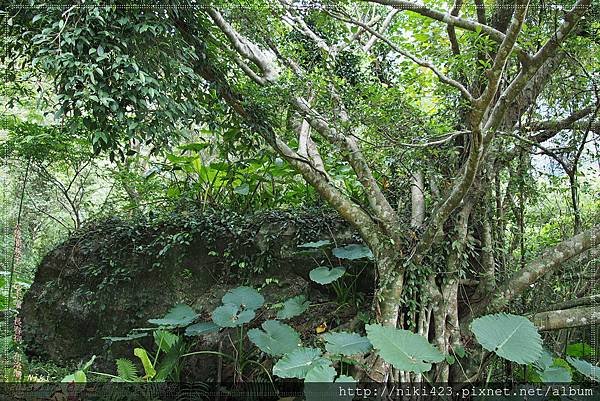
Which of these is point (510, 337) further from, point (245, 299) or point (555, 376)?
point (245, 299)

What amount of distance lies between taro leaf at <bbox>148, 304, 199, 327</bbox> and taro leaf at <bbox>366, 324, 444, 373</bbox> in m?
1.47

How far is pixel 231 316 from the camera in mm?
2971

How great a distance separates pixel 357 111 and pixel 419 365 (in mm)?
1680

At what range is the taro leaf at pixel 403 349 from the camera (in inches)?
87.5

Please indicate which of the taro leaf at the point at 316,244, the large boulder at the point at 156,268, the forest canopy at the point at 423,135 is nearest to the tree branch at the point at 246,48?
the forest canopy at the point at 423,135

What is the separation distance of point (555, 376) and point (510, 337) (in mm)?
509

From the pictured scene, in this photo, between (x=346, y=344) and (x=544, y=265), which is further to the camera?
(x=544, y=265)

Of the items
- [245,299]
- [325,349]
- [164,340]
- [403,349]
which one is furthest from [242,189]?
[403,349]

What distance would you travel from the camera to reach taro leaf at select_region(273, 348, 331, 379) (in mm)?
2430

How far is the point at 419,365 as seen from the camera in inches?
87.0

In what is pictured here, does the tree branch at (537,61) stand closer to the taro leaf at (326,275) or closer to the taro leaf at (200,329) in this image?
the taro leaf at (326,275)

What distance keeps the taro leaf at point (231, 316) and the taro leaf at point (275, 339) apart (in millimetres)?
117

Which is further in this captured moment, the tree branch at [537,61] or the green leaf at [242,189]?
the green leaf at [242,189]

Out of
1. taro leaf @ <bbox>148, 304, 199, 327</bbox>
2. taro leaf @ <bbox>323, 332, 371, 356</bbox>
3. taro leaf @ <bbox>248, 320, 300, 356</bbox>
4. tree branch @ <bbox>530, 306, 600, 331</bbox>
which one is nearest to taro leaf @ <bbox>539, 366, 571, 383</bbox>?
tree branch @ <bbox>530, 306, 600, 331</bbox>
